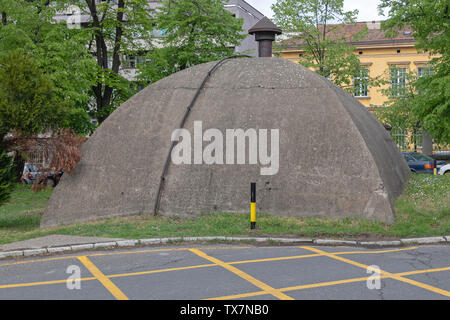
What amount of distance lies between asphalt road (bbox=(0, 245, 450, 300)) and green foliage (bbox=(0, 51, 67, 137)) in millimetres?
4362

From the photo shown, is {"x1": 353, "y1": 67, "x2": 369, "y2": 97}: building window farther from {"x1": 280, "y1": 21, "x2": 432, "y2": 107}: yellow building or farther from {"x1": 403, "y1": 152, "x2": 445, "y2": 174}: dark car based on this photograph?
{"x1": 280, "y1": 21, "x2": 432, "y2": 107}: yellow building

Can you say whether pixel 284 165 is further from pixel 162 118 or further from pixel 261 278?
pixel 261 278

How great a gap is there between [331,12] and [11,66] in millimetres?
23918

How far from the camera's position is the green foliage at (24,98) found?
11.8 meters

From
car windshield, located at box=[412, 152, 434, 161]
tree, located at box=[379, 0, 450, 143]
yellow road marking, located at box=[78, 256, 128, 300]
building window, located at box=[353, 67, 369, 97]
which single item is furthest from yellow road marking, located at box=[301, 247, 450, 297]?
building window, located at box=[353, 67, 369, 97]

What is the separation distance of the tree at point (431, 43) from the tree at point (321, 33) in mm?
8469

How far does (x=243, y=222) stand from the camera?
36.9 feet

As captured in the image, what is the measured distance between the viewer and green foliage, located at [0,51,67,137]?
1176cm

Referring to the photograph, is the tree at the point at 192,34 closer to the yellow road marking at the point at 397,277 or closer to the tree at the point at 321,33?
the tree at the point at 321,33

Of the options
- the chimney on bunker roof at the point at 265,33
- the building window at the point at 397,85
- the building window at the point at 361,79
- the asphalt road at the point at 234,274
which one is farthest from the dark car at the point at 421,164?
the asphalt road at the point at 234,274

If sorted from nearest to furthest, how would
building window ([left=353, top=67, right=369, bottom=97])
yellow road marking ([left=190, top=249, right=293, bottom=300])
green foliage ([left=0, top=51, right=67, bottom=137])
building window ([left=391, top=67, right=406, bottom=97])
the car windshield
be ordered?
yellow road marking ([left=190, top=249, right=293, bottom=300]) < green foliage ([left=0, top=51, right=67, bottom=137]) < the car windshield < building window ([left=353, top=67, right=369, bottom=97]) < building window ([left=391, top=67, right=406, bottom=97])

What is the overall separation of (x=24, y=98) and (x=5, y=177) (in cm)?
209

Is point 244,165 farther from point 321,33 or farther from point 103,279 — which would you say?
point 321,33

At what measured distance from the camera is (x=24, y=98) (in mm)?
11938
